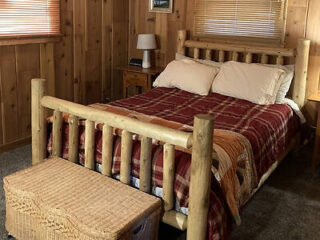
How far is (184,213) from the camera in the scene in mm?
2086

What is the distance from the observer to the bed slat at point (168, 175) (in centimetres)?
203

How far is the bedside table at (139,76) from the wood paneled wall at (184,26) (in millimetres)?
330

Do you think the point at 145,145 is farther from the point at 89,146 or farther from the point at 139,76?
the point at 139,76

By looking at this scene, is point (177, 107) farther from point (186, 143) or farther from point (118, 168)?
point (186, 143)

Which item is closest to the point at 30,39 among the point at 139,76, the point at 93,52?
the point at 93,52

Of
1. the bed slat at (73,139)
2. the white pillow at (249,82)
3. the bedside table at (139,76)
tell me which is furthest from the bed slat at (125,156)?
the bedside table at (139,76)

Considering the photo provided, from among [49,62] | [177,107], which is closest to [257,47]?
[177,107]

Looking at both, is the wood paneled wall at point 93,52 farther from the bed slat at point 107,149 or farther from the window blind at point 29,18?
the bed slat at point 107,149

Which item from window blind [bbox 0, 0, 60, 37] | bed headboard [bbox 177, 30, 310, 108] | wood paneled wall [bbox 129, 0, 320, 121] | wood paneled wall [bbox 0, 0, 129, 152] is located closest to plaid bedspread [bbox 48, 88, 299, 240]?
bed headboard [bbox 177, 30, 310, 108]

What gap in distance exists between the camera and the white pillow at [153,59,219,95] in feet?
11.9

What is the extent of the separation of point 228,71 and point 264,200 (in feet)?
4.14

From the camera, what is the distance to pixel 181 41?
418 cm

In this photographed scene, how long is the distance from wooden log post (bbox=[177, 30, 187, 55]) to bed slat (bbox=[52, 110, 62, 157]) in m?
2.03

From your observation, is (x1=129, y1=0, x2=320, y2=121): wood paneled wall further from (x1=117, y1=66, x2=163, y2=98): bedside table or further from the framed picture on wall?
(x1=117, y1=66, x2=163, y2=98): bedside table
